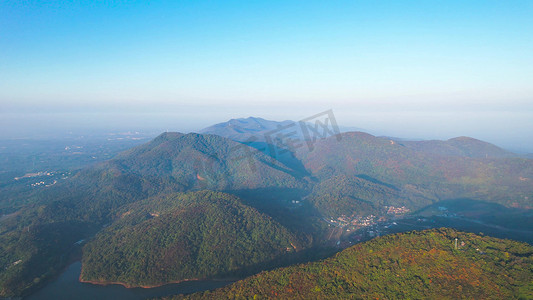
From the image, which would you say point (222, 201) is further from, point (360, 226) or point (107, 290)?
point (360, 226)

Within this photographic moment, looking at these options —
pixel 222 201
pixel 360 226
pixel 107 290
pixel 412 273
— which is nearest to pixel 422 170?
pixel 360 226

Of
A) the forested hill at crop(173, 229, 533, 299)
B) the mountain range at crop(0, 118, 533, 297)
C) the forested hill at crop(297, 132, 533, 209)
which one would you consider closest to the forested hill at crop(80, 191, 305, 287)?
the mountain range at crop(0, 118, 533, 297)

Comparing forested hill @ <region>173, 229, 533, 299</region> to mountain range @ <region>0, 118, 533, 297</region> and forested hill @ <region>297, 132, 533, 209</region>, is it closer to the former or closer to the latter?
mountain range @ <region>0, 118, 533, 297</region>

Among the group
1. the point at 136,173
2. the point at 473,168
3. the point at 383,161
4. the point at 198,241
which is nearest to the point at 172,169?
the point at 136,173

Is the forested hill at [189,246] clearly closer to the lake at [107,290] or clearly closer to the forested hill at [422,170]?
the lake at [107,290]

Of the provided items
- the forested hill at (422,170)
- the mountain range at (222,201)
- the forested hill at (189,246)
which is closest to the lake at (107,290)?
the forested hill at (189,246)

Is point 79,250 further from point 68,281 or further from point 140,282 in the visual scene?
point 140,282
